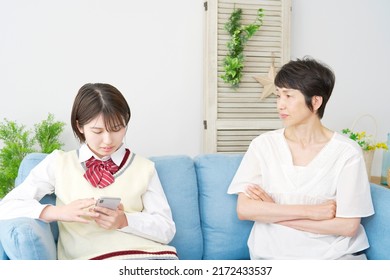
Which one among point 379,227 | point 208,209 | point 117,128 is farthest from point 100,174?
point 379,227

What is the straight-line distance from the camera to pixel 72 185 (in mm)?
1817

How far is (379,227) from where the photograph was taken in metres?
1.96

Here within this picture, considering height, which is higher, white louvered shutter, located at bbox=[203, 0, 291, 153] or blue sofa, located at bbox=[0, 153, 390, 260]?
white louvered shutter, located at bbox=[203, 0, 291, 153]

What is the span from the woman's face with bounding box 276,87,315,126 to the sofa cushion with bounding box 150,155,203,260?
19.8 inches

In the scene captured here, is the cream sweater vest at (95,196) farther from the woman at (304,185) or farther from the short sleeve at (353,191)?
the short sleeve at (353,191)

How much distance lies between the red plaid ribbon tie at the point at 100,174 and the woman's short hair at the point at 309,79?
0.77 meters

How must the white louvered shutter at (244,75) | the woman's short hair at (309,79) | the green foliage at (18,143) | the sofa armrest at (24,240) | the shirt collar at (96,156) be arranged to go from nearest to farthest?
1. the sofa armrest at (24,240)
2. the shirt collar at (96,156)
3. the woman's short hair at (309,79)
4. the green foliage at (18,143)
5. the white louvered shutter at (244,75)

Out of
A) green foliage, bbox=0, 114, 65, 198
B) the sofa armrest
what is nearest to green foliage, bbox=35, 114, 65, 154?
green foliage, bbox=0, 114, 65, 198

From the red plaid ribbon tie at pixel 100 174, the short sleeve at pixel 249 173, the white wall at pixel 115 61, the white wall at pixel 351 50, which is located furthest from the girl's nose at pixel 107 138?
the white wall at pixel 351 50

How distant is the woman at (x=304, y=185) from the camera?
1880 millimetres

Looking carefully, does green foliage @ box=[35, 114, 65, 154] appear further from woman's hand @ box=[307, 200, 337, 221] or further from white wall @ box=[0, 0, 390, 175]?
woman's hand @ box=[307, 200, 337, 221]

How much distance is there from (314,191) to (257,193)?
8.7 inches

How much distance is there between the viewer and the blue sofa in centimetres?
199
